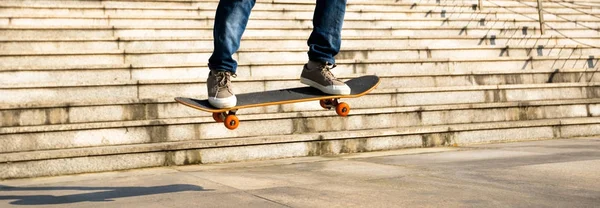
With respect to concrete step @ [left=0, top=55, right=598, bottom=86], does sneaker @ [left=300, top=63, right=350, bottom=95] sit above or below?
below

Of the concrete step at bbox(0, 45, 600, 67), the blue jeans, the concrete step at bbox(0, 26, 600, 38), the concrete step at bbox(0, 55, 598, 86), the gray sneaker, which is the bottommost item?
the gray sneaker

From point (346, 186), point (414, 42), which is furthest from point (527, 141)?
point (346, 186)

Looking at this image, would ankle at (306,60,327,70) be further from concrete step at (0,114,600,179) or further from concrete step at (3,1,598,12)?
concrete step at (3,1,598,12)

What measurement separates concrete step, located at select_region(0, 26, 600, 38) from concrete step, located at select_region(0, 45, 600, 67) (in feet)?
2.86

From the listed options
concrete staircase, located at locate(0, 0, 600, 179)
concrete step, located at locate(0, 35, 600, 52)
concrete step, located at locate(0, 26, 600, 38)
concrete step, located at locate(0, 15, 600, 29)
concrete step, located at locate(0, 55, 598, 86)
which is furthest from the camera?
concrete step, located at locate(0, 15, 600, 29)

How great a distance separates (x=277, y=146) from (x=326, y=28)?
7.74 ft

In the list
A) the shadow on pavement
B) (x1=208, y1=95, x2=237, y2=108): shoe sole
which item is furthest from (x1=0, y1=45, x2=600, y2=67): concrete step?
(x1=208, y1=95, x2=237, y2=108): shoe sole

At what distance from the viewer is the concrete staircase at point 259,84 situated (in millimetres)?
6328

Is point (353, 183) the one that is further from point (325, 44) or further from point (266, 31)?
point (266, 31)

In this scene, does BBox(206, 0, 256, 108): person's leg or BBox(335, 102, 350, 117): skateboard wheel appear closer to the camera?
BBox(206, 0, 256, 108): person's leg

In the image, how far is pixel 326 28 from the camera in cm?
453

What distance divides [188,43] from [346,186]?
4.89 metres

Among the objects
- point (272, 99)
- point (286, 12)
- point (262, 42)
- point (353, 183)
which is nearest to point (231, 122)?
point (272, 99)

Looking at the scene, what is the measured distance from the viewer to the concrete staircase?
6328 mm
